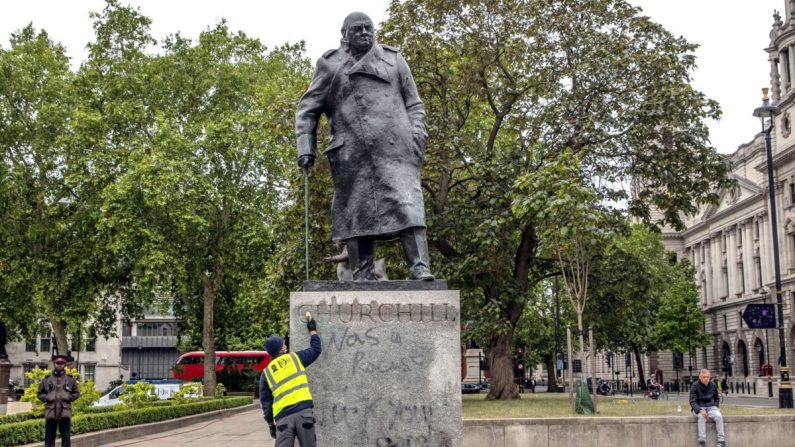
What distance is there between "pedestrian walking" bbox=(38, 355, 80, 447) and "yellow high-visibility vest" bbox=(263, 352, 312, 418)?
749 cm

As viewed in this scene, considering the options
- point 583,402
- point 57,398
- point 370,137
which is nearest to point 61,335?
point 57,398

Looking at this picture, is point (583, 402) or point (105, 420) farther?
point (105, 420)

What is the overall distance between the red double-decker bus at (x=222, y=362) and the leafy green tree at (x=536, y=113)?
27.3 metres

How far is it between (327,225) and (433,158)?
3438 millimetres

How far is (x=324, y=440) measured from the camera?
7.52 meters

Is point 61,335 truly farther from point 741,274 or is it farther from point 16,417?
point 741,274

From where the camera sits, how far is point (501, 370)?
84.8 feet

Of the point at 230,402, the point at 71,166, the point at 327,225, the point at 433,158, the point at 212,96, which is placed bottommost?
the point at 230,402

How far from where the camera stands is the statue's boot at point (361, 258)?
8.08 m

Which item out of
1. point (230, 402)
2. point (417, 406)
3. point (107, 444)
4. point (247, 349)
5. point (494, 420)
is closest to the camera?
point (417, 406)

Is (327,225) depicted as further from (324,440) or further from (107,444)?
(324,440)

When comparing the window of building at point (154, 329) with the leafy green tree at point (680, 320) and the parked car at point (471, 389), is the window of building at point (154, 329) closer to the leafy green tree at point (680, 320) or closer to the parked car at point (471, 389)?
the parked car at point (471, 389)

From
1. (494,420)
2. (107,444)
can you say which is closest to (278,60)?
(107,444)

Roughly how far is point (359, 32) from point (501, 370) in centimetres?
1900
